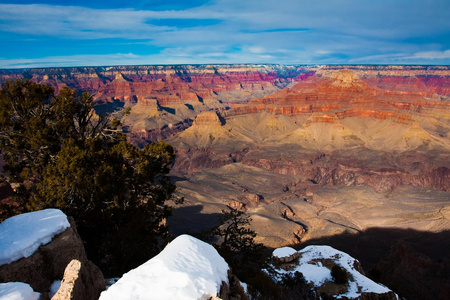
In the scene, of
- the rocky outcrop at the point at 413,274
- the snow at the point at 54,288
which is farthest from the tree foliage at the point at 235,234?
the rocky outcrop at the point at 413,274

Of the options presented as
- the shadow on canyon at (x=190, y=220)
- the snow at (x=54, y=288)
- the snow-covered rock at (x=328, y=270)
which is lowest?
the shadow on canyon at (x=190, y=220)

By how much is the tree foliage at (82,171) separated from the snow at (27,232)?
3.98m

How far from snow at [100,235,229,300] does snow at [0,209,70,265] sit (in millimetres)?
4949

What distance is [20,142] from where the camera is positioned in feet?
57.7

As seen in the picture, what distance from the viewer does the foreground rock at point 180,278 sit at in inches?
271

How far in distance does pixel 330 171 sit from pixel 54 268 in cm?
9547

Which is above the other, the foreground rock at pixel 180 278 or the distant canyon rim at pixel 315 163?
the foreground rock at pixel 180 278

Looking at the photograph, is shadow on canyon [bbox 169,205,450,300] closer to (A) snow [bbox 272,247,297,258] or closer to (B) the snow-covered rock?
(B) the snow-covered rock

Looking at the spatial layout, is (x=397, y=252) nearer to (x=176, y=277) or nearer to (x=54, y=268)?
(x=176, y=277)

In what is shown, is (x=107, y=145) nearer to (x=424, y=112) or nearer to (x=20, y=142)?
(x=20, y=142)

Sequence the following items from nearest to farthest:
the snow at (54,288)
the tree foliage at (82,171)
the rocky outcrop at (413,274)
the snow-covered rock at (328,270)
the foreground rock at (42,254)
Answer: the foreground rock at (42,254) → the snow at (54,288) → the tree foliage at (82,171) → the snow-covered rock at (328,270) → the rocky outcrop at (413,274)

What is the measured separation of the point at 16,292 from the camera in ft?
24.0

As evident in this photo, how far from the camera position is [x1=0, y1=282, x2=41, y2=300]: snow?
7147 millimetres

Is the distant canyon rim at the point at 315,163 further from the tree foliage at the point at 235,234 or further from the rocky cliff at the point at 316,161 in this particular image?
the tree foliage at the point at 235,234
